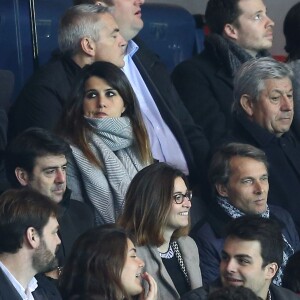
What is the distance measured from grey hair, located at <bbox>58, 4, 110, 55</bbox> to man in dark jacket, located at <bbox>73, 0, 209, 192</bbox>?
1.15ft

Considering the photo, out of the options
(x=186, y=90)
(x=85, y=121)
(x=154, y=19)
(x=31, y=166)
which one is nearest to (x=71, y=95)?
(x=85, y=121)

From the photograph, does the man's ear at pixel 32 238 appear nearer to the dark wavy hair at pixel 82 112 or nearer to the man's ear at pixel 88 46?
the dark wavy hair at pixel 82 112

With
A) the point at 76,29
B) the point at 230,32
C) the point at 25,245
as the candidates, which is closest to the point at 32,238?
the point at 25,245

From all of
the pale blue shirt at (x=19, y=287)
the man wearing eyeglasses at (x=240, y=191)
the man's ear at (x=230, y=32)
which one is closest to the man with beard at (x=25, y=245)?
the pale blue shirt at (x=19, y=287)

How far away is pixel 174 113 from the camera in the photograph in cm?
723

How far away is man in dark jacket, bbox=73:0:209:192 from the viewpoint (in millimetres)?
7074

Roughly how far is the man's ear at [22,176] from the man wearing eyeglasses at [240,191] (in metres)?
0.88

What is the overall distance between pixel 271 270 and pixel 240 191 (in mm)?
694

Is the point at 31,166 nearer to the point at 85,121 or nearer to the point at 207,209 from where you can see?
the point at 85,121

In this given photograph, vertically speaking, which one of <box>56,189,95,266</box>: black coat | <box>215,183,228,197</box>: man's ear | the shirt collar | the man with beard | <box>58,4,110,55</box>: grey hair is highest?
<box>58,4,110,55</box>: grey hair

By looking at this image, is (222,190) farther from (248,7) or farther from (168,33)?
(168,33)

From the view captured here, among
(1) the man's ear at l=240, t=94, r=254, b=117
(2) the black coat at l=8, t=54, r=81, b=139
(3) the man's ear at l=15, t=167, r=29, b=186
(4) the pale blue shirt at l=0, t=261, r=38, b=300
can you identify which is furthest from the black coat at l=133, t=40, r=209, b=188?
(4) the pale blue shirt at l=0, t=261, r=38, b=300

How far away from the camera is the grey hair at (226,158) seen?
6668 millimetres

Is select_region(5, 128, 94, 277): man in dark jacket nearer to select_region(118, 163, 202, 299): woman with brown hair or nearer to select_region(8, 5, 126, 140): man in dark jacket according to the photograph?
select_region(118, 163, 202, 299): woman with brown hair
